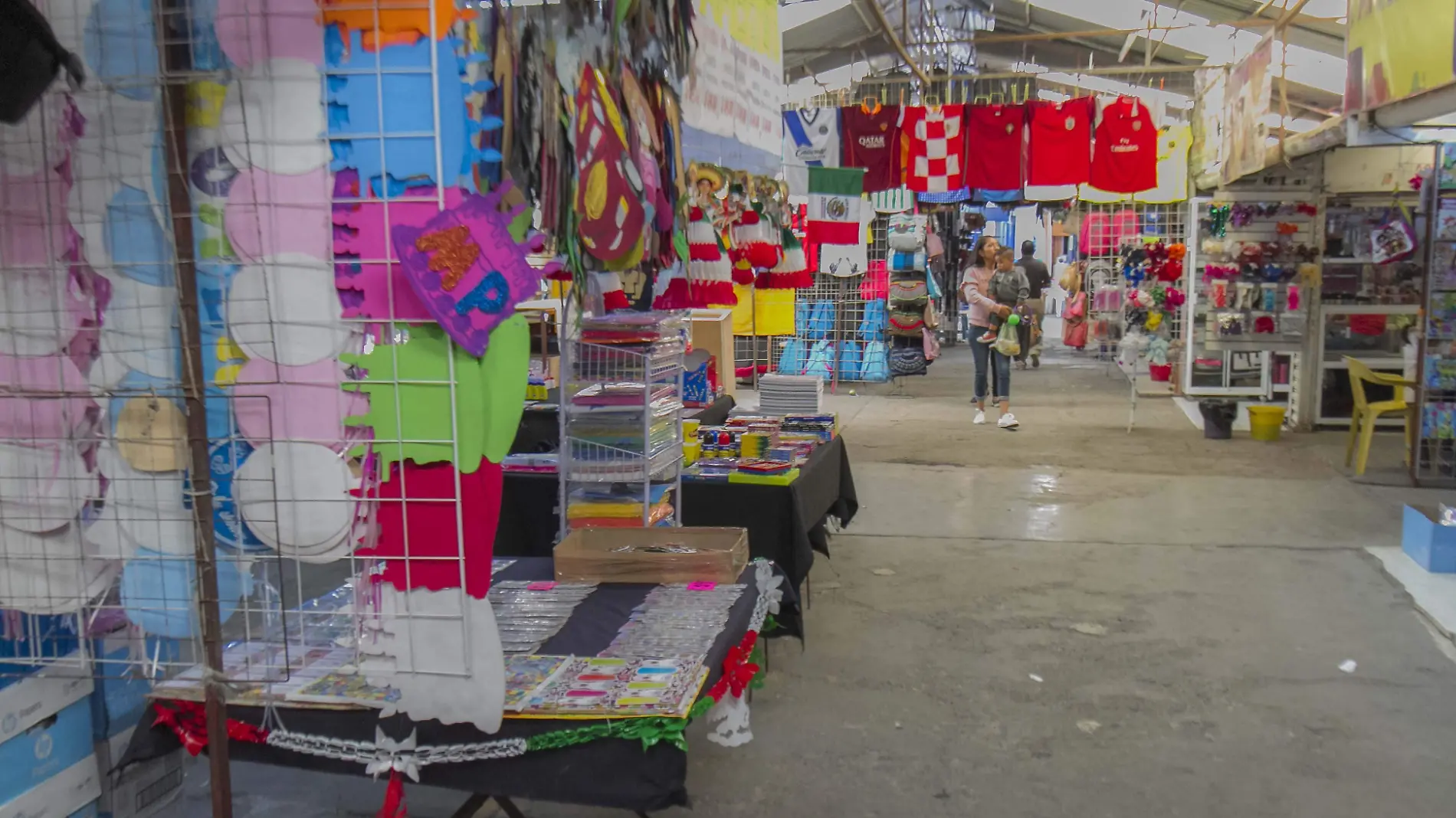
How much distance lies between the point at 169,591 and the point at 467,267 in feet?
2.43

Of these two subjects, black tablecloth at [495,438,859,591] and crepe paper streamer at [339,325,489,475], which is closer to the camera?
crepe paper streamer at [339,325,489,475]

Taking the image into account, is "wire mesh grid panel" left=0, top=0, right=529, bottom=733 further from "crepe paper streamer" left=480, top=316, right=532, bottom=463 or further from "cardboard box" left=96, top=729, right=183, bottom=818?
"cardboard box" left=96, top=729, right=183, bottom=818

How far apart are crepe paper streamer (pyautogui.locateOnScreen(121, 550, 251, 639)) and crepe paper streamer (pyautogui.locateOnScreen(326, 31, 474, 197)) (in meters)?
0.68

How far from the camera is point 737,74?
10.9 feet

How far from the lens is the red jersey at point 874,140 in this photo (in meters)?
9.37

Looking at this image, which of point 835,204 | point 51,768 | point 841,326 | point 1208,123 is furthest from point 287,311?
point 841,326

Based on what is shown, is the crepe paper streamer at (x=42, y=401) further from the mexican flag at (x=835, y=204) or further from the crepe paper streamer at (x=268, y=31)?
the mexican flag at (x=835, y=204)

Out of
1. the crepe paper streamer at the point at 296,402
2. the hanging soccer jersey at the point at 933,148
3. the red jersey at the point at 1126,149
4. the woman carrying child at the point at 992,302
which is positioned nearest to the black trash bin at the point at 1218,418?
the woman carrying child at the point at 992,302

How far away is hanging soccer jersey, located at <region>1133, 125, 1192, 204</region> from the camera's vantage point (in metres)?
10.1

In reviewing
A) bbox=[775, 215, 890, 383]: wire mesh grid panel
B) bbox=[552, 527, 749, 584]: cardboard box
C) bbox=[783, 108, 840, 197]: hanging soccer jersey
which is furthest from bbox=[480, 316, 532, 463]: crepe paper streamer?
bbox=[775, 215, 890, 383]: wire mesh grid panel

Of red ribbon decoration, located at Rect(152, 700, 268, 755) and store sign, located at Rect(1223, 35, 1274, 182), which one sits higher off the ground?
store sign, located at Rect(1223, 35, 1274, 182)

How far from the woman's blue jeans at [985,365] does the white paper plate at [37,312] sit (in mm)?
8353

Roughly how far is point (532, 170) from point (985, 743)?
231 cm

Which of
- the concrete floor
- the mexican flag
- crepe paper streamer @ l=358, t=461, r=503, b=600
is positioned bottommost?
the concrete floor
